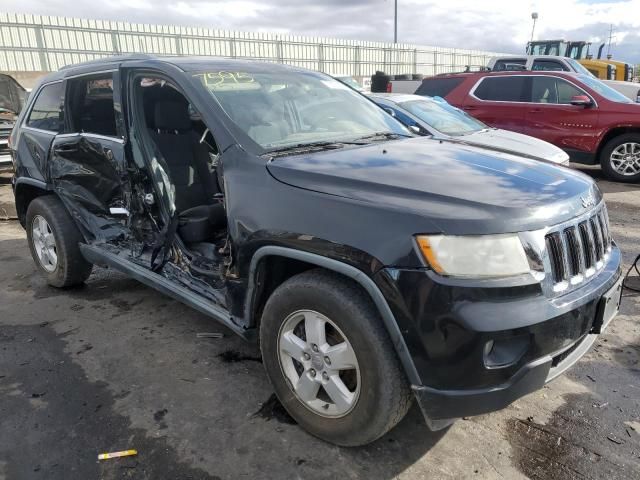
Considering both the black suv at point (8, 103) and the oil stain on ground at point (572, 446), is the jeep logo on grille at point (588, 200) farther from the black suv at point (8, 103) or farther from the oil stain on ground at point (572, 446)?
the black suv at point (8, 103)

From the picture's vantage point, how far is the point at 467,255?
1.96 metres

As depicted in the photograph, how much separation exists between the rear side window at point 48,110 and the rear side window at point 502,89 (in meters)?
7.54

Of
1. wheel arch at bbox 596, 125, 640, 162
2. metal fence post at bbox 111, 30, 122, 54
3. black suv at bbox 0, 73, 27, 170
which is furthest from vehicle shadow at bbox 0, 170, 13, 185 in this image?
metal fence post at bbox 111, 30, 122, 54

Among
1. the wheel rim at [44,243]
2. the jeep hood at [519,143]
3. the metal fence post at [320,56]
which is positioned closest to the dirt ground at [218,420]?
the wheel rim at [44,243]

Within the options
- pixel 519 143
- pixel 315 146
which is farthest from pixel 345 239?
pixel 519 143

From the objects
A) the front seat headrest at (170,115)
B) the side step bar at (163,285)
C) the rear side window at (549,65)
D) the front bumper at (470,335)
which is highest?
the rear side window at (549,65)

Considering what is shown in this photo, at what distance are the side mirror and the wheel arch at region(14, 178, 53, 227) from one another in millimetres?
8109

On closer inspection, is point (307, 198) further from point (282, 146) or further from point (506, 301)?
point (506, 301)

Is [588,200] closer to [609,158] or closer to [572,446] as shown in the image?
[572,446]

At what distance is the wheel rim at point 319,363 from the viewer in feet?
7.45

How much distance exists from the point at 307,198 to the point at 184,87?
3.94 ft

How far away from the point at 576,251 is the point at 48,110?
4.13 m

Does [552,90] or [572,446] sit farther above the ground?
[552,90]

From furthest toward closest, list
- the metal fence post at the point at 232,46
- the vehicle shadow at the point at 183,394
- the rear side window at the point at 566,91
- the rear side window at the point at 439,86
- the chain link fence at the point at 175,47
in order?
1. the metal fence post at the point at 232,46
2. the chain link fence at the point at 175,47
3. the rear side window at the point at 439,86
4. the rear side window at the point at 566,91
5. the vehicle shadow at the point at 183,394
